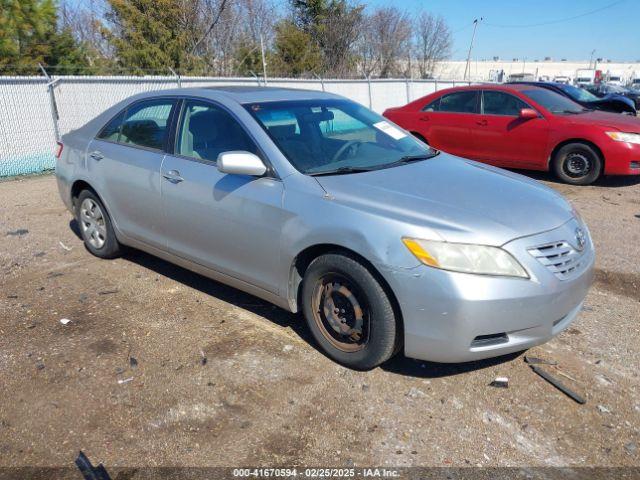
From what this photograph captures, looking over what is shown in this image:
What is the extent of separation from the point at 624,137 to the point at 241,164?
691 centimetres

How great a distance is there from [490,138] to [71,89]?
26.4 ft

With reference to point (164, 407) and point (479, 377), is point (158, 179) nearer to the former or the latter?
point (164, 407)

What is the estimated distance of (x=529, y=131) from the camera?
866 cm

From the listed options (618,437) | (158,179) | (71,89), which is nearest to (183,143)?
(158,179)

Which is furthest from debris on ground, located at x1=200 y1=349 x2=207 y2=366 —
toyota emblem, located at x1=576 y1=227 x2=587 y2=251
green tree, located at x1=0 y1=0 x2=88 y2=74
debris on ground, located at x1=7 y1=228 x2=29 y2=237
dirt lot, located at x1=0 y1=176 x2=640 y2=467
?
green tree, located at x1=0 y1=0 x2=88 y2=74

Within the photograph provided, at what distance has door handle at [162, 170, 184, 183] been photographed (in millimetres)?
4031

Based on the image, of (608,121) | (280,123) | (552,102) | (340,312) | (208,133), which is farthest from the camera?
(552,102)

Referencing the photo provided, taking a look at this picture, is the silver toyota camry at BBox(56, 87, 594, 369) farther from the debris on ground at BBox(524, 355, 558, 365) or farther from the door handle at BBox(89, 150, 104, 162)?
the debris on ground at BBox(524, 355, 558, 365)

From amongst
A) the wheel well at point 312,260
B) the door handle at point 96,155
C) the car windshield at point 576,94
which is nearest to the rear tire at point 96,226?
the door handle at point 96,155

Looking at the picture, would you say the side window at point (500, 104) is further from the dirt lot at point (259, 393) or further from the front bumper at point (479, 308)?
the front bumper at point (479, 308)

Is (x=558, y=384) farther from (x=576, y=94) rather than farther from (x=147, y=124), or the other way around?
(x=576, y=94)

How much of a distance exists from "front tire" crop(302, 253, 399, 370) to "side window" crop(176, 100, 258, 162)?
1017mm

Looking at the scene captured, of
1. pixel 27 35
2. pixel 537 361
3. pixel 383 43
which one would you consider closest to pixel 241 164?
pixel 537 361

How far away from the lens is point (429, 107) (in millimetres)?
9781
